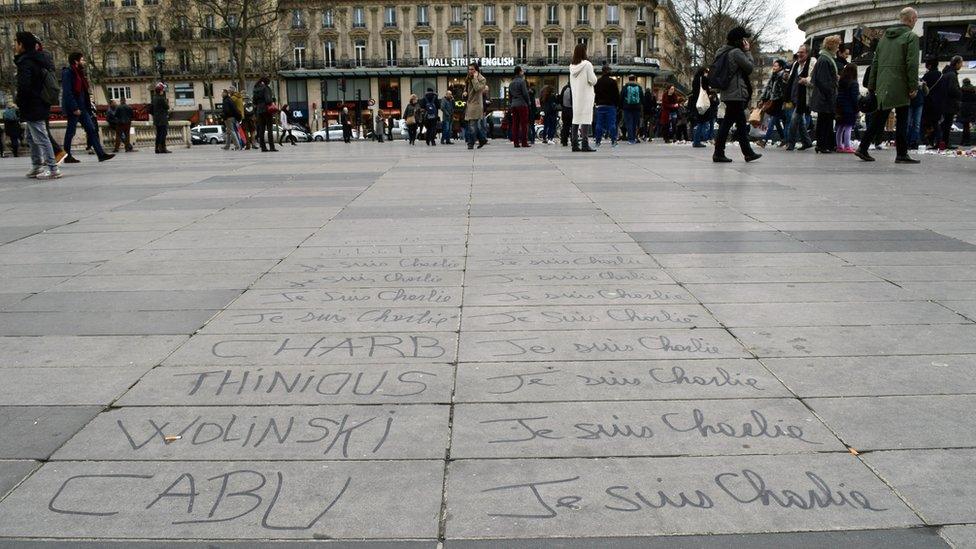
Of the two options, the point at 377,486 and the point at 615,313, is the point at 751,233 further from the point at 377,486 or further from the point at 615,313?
the point at 377,486

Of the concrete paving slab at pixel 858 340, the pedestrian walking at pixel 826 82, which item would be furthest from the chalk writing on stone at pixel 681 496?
the pedestrian walking at pixel 826 82

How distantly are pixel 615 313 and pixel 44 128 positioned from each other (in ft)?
38.5

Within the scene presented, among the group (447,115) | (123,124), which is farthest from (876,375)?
(123,124)

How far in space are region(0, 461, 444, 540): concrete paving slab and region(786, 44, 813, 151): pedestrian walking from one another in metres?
15.7

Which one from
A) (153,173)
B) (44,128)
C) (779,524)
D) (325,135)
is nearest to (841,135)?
(153,173)

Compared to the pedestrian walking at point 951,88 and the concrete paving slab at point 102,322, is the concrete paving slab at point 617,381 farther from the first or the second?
the pedestrian walking at point 951,88

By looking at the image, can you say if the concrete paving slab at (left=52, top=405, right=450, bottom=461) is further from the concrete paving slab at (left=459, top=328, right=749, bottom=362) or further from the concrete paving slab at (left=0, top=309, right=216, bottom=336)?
the concrete paving slab at (left=0, top=309, right=216, bottom=336)

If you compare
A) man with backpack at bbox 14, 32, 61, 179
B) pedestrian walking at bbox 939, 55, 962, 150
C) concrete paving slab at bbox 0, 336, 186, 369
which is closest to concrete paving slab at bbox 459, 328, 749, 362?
concrete paving slab at bbox 0, 336, 186, 369

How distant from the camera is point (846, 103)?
17047 millimetres

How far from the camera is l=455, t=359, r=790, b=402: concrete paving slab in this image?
343 cm

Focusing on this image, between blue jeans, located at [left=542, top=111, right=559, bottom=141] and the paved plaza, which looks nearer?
the paved plaza

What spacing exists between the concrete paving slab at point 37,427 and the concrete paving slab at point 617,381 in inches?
55.8

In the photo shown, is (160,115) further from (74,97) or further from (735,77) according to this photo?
(735,77)

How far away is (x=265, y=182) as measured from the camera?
12602mm
